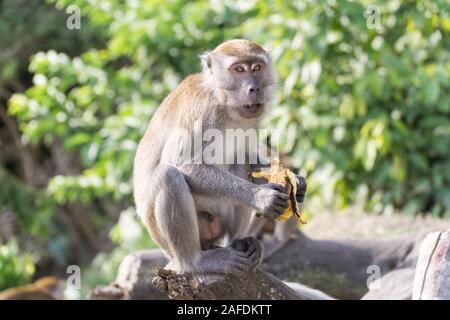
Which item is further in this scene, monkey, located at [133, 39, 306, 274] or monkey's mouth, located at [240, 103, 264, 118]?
monkey's mouth, located at [240, 103, 264, 118]

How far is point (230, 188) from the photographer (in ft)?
19.3

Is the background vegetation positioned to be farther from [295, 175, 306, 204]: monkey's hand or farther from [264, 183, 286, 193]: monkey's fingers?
[264, 183, 286, 193]: monkey's fingers

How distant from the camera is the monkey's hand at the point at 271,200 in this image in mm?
5609

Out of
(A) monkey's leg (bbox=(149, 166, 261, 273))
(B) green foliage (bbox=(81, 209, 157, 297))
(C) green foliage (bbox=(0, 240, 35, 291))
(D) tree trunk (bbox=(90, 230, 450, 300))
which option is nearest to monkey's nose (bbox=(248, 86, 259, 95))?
(A) monkey's leg (bbox=(149, 166, 261, 273))

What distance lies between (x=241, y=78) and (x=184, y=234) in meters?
1.33

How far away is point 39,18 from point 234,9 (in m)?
5.47

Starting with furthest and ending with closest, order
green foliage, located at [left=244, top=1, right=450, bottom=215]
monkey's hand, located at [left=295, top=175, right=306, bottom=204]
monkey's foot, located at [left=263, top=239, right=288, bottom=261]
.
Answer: green foliage, located at [left=244, top=1, right=450, bottom=215] → monkey's foot, located at [left=263, top=239, right=288, bottom=261] → monkey's hand, located at [left=295, top=175, right=306, bottom=204]

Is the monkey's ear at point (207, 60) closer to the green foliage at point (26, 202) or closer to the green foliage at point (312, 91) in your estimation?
the green foliage at point (312, 91)

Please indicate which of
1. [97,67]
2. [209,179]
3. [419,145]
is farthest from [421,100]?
[209,179]

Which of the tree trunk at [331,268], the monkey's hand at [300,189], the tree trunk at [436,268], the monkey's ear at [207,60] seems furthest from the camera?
the tree trunk at [331,268]

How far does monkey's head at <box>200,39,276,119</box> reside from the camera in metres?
6.12

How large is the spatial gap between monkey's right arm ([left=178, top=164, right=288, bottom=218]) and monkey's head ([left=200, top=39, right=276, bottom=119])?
548 mm

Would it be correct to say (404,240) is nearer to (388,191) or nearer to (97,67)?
(388,191)

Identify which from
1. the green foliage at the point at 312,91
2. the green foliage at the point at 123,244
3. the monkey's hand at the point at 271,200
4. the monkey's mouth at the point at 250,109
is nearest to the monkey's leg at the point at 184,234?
the monkey's hand at the point at 271,200
